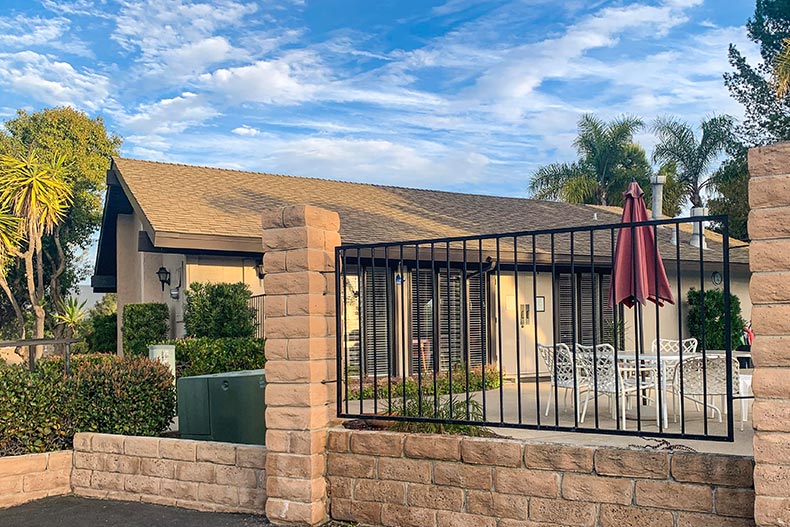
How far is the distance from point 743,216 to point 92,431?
77.8 feet

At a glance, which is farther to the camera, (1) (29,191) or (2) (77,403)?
(1) (29,191)

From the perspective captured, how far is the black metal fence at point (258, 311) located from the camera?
12047mm

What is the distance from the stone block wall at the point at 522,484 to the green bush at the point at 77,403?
2.54 m

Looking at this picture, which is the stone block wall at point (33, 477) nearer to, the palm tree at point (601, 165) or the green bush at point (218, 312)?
the green bush at point (218, 312)

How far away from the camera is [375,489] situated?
18.4 feet

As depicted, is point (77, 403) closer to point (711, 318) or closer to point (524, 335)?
point (524, 335)

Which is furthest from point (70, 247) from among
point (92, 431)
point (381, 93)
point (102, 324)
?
point (92, 431)

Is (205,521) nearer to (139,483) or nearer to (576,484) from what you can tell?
(139,483)

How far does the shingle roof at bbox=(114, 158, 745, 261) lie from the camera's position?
12.2 m

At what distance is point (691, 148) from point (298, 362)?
24991mm

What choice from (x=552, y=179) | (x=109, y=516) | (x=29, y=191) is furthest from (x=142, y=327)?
(x=552, y=179)

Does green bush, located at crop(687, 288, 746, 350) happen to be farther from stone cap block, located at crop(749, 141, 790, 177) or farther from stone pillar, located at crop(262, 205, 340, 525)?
stone cap block, located at crop(749, 141, 790, 177)

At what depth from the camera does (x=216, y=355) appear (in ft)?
34.1

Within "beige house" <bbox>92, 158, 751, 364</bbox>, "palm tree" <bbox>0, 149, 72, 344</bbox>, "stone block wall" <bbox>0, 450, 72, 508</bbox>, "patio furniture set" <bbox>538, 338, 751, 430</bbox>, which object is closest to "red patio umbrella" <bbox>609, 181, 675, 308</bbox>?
"patio furniture set" <bbox>538, 338, 751, 430</bbox>
